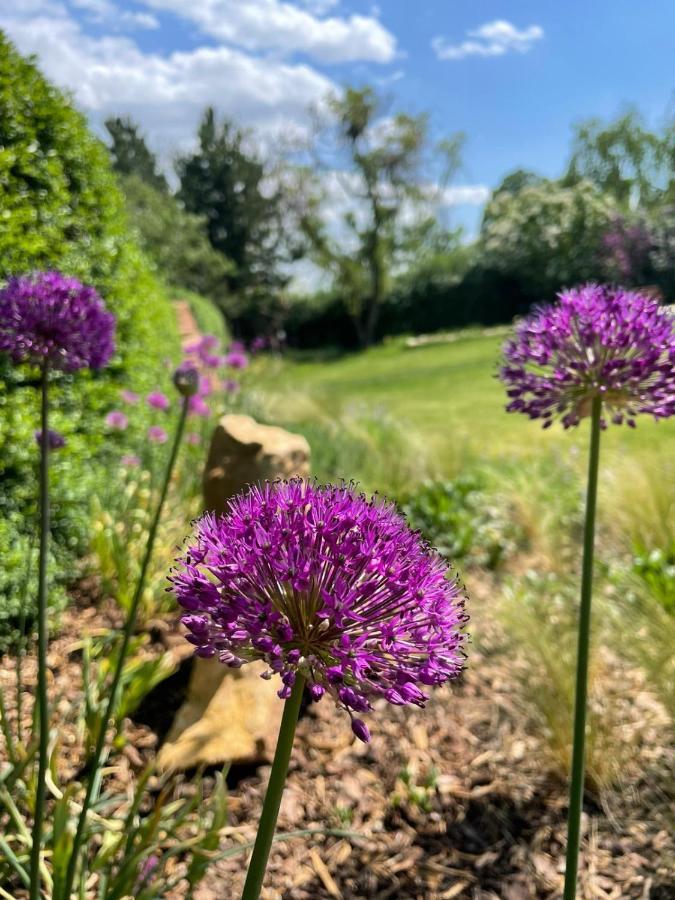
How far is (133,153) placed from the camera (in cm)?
3516

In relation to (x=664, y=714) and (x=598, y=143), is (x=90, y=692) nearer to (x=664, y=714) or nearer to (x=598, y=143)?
(x=664, y=714)

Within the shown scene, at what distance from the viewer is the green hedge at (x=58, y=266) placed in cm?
329

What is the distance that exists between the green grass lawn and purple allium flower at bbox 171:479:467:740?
0.93m

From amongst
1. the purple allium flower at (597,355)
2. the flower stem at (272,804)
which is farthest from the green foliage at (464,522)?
the flower stem at (272,804)

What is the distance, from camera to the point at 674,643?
2.88 m

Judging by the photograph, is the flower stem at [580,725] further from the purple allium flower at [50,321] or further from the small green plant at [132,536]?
the small green plant at [132,536]

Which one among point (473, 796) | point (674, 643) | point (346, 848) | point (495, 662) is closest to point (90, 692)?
point (346, 848)

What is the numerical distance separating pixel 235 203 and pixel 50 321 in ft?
113

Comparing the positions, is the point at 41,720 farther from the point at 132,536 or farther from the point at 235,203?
the point at 235,203

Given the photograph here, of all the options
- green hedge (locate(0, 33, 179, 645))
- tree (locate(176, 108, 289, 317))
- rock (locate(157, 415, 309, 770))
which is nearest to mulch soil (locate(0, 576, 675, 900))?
rock (locate(157, 415, 309, 770))

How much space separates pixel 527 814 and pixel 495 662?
1000 mm

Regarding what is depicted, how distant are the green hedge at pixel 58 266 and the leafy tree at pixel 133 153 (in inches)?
1168

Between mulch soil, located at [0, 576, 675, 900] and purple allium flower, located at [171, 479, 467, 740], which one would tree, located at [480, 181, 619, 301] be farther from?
purple allium flower, located at [171, 479, 467, 740]

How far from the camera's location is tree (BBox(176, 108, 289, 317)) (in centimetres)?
3378
